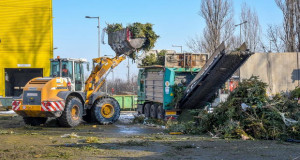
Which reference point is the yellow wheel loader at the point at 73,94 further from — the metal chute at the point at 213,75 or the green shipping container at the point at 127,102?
the green shipping container at the point at 127,102

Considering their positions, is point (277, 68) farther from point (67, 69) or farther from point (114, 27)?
point (67, 69)

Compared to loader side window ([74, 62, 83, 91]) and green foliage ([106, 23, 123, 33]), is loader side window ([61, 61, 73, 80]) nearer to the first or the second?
loader side window ([74, 62, 83, 91])

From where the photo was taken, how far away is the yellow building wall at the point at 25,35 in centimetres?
3055

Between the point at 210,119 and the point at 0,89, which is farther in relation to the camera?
the point at 0,89

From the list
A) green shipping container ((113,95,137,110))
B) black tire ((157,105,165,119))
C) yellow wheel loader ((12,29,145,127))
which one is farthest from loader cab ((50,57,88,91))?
green shipping container ((113,95,137,110))

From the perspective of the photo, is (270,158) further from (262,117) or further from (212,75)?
(212,75)

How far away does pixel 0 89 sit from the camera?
3016 cm

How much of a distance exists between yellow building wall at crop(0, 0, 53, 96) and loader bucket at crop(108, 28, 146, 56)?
13546 mm

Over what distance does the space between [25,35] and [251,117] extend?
2270cm

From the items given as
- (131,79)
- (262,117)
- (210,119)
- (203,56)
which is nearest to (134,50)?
(203,56)

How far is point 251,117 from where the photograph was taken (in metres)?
12.6

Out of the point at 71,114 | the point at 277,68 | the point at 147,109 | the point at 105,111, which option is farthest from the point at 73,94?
the point at 277,68

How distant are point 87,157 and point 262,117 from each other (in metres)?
6.16

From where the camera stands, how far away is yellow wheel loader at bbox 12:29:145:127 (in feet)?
51.0
